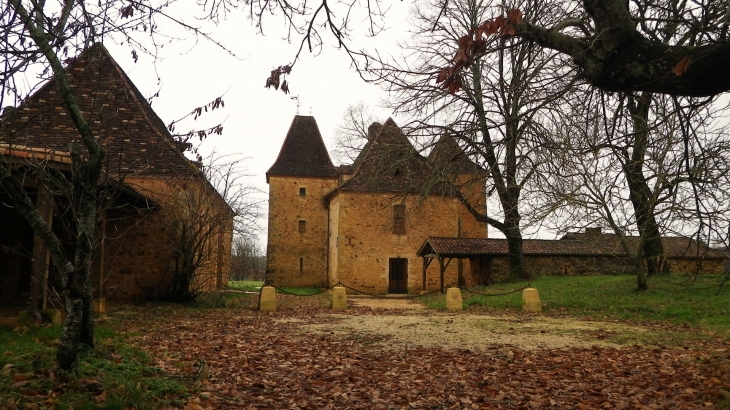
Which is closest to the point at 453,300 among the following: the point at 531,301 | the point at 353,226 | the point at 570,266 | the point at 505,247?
the point at 531,301

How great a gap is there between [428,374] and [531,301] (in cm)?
930

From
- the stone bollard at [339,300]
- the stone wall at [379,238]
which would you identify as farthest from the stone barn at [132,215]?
the stone wall at [379,238]

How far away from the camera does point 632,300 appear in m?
14.9

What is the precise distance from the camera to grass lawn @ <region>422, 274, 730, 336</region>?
41.0 ft

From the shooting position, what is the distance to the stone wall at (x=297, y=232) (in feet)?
102

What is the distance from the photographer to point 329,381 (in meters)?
5.99

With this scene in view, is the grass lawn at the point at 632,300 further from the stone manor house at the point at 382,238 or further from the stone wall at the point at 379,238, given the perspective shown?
the stone wall at the point at 379,238

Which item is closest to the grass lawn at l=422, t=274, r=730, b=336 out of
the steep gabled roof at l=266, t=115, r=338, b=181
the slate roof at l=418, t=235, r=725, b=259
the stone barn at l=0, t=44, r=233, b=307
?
the slate roof at l=418, t=235, r=725, b=259

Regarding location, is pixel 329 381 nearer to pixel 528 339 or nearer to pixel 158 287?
pixel 528 339

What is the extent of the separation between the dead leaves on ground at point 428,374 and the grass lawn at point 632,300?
171 inches

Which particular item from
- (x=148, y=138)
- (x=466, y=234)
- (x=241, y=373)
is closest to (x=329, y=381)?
(x=241, y=373)

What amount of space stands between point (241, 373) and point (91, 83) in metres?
10.1

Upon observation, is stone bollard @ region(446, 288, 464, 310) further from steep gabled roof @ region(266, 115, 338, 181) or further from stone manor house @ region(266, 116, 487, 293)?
steep gabled roof @ region(266, 115, 338, 181)

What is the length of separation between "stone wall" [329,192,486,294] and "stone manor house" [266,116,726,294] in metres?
0.05
